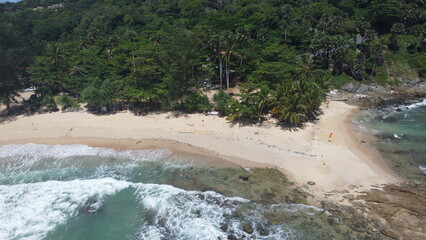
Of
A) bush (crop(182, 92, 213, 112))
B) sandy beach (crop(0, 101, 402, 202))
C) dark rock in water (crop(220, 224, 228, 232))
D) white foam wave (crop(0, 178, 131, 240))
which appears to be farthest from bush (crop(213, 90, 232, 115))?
dark rock in water (crop(220, 224, 228, 232))

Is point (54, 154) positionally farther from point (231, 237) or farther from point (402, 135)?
point (402, 135)

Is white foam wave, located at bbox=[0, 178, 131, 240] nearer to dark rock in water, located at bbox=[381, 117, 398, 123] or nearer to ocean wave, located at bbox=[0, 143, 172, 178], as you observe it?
ocean wave, located at bbox=[0, 143, 172, 178]

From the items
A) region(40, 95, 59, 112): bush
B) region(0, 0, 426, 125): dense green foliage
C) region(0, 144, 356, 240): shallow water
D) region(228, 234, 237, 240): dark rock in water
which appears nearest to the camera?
region(228, 234, 237, 240): dark rock in water

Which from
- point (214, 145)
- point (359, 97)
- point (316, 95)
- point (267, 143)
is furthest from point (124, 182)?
point (359, 97)

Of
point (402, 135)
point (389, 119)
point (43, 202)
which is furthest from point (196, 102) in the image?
point (389, 119)

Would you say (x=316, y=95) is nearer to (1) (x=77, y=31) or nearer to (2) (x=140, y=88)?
(2) (x=140, y=88)

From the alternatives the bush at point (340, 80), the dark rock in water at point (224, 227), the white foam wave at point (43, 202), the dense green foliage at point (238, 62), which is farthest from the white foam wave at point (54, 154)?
the bush at point (340, 80)

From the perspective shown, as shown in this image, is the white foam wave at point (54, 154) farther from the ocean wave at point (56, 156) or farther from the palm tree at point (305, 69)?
the palm tree at point (305, 69)
